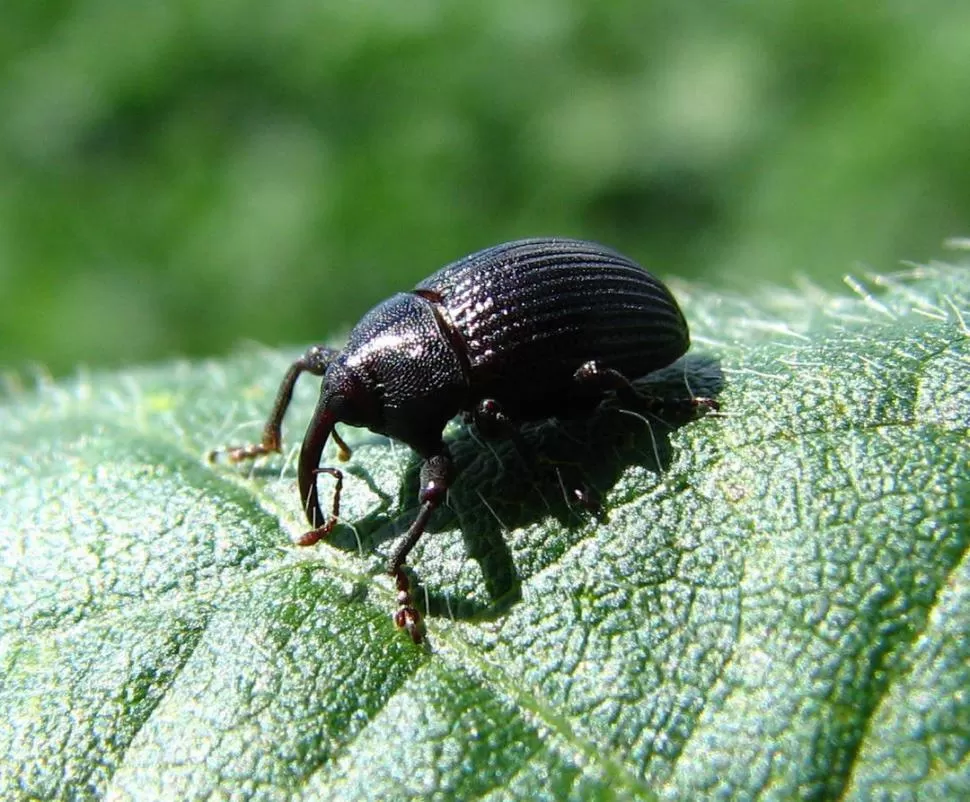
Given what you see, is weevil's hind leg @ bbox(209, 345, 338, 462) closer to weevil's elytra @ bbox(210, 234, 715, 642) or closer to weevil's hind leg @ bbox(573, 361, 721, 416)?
weevil's elytra @ bbox(210, 234, 715, 642)

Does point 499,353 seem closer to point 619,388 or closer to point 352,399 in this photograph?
point 619,388

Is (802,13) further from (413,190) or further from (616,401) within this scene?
(616,401)

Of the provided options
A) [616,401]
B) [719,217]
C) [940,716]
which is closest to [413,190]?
[719,217]

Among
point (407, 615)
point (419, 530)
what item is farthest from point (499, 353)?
point (407, 615)

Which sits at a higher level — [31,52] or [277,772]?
[31,52]

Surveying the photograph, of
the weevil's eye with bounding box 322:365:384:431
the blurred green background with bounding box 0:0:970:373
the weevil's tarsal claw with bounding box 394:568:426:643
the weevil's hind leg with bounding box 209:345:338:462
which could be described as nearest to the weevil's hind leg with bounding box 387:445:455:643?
the weevil's tarsal claw with bounding box 394:568:426:643

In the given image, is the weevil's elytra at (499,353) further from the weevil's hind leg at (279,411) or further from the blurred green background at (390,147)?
the blurred green background at (390,147)

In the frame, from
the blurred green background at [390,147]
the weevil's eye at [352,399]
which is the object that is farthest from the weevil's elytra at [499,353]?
the blurred green background at [390,147]
